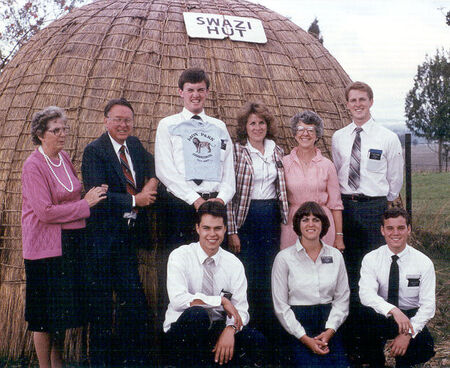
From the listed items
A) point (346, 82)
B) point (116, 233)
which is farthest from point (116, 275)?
point (346, 82)

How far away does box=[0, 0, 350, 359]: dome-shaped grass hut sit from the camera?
16.8 feet

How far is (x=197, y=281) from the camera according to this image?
4102 mm

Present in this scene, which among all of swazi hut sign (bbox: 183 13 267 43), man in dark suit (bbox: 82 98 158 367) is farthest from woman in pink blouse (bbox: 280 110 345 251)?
swazi hut sign (bbox: 183 13 267 43)

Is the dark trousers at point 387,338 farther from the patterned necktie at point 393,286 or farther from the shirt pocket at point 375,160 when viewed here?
the shirt pocket at point 375,160

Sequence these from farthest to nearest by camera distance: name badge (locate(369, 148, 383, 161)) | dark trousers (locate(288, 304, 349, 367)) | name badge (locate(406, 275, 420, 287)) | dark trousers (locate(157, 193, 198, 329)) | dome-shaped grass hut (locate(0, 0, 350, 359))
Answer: dome-shaped grass hut (locate(0, 0, 350, 359))
name badge (locate(369, 148, 383, 161))
dark trousers (locate(157, 193, 198, 329))
name badge (locate(406, 275, 420, 287))
dark trousers (locate(288, 304, 349, 367))

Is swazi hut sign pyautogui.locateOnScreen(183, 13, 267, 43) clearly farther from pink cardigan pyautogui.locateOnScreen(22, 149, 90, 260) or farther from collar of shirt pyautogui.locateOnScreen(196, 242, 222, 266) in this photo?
collar of shirt pyautogui.locateOnScreen(196, 242, 222, 266)

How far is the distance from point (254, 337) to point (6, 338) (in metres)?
2.50

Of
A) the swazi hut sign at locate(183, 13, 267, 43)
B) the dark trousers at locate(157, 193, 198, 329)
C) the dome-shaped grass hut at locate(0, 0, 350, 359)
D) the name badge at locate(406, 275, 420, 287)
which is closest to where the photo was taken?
the name badge at locate(406, 275, 420, 287)

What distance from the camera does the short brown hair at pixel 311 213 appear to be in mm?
4242

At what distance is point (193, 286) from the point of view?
4117 mm

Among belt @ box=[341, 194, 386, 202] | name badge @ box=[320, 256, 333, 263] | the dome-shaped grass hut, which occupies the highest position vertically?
the dome-shaped grass hut

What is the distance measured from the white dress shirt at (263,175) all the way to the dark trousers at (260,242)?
0.06 metres

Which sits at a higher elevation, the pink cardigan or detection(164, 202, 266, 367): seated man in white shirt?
the pink cardigan

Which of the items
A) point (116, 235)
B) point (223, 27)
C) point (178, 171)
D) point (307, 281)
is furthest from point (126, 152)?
point (223, 27)
